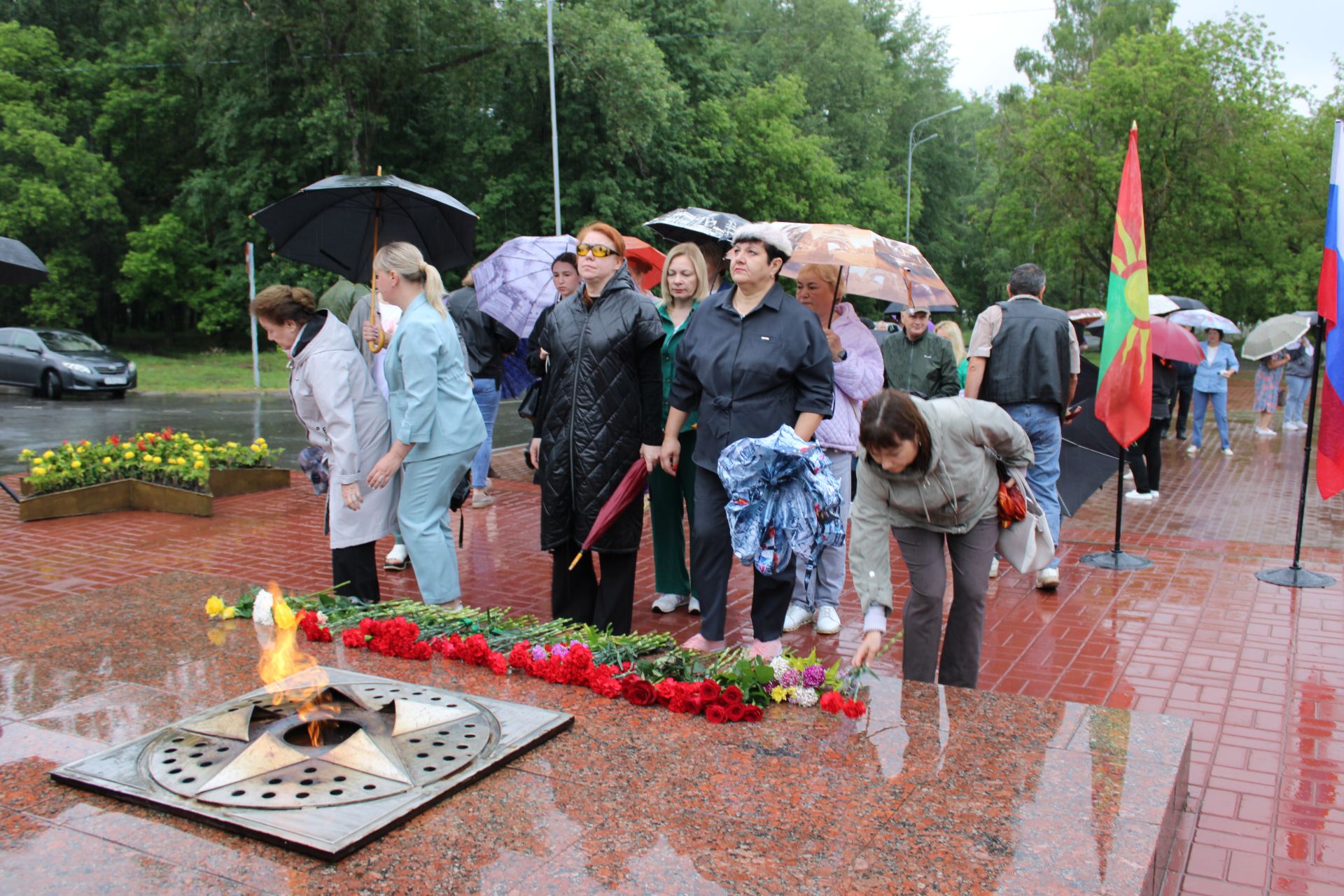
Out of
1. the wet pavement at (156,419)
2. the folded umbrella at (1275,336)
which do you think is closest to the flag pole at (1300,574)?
the folded umbrella at (1275,336)

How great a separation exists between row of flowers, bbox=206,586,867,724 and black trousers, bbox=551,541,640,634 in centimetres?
30

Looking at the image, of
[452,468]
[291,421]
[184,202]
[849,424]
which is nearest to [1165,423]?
[849,424]

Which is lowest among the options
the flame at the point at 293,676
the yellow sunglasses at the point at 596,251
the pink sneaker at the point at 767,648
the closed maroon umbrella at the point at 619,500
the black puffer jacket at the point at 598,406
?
the pink sneaker at the point at 767,648

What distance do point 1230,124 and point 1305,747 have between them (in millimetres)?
29875

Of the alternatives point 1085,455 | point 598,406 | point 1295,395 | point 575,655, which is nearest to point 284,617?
point 575,655

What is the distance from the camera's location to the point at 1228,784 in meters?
3.55

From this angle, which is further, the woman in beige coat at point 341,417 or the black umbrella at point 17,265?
the black umbrella at point 17,265

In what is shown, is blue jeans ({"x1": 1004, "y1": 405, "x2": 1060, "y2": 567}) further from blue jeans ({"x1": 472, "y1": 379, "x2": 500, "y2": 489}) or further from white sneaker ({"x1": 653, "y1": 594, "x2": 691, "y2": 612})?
blue jeans ({"x1": 472, "y1": 379, "x2": 500, "y2": 489})

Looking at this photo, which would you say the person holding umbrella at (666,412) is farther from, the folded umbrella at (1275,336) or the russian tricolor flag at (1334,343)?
the folded umbrella at (1275,336)

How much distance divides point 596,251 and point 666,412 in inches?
33.1

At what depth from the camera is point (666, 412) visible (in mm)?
5047

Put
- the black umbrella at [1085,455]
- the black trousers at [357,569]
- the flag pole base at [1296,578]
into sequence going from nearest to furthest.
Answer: the black trousers at [357,569] < the flag pole base at [1296,578] < the black umbrella at [1085,455]

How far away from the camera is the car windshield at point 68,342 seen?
20.7 metres

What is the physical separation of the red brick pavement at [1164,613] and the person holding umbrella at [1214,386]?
11.1 ft
